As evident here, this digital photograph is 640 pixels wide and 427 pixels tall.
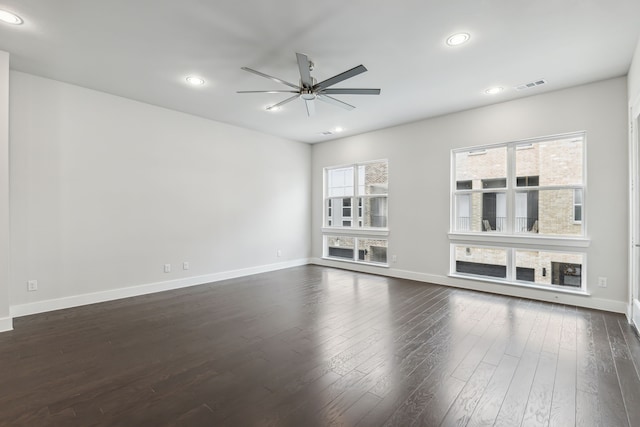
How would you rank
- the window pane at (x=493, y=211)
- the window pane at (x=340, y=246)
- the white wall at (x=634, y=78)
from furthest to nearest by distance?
the window pane at (x=340, y=246)
the window pane at (x=493, y=211)
the white wall at (x=634, y=78)

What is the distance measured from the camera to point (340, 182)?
7258 millimetres

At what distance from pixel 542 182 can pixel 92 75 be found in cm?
645

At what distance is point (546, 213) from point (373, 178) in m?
3.17

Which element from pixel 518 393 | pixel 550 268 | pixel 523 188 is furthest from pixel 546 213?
pixel 518 393

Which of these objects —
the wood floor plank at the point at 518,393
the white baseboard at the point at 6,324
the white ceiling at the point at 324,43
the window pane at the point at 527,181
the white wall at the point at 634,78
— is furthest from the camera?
the window pane at the point at 527,181

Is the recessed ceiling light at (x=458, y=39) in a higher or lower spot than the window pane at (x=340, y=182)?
higher

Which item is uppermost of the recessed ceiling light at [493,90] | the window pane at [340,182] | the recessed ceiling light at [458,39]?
the recessed ceiling light at [493,90]

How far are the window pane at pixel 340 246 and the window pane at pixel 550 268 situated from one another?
331cm

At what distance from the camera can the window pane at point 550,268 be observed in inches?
166

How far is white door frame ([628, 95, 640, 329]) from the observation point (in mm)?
3277

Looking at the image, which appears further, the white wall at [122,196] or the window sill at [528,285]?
the window sill at [528,285]

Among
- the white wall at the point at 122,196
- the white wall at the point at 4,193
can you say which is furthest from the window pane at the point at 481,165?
the white wall at the point at 4,193

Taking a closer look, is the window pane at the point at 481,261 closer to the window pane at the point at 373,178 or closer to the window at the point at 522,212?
the window at the point at 522,212

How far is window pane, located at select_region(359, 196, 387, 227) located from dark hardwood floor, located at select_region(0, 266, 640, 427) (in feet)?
8.08
